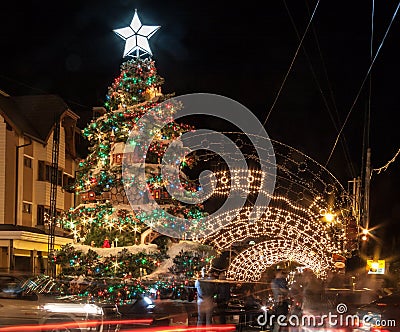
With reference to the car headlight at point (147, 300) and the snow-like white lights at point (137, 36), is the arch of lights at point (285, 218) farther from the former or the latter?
the snow-like white lights at point (137, 36)

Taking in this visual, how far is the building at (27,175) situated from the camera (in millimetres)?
34875

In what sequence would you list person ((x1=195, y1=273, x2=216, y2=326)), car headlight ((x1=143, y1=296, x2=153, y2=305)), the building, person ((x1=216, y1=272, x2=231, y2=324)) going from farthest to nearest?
the building → car headlight ((x1=143, y1=296, x2=153, y2=305)) → person ((x1=216, y1=272, x2=231, y2=324)) → person ((x1=195, y1=273, x2=216, y2=326))

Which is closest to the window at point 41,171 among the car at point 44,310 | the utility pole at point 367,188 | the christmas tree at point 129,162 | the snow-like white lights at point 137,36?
the utility pole at point 367,188

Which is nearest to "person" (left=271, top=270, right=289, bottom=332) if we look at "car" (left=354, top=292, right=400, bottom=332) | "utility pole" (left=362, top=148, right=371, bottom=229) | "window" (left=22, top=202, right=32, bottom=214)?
"car" (left=354, top=292, right=400, bottom=332)

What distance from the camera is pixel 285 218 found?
21.8 metres

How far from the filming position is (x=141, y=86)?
19.7m

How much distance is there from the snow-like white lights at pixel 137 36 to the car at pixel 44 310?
9.34 meters

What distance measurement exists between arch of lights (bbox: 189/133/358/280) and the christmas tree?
4.47ft

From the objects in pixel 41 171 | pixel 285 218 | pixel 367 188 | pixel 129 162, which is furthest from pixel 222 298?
pixel 41 171

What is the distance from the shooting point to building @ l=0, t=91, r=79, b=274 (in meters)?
34.9

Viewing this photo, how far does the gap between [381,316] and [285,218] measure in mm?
10474

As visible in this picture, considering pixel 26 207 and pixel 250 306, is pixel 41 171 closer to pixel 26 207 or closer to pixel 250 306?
pixel 26 207

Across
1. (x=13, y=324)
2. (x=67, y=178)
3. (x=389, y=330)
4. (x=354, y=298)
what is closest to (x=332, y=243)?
(x=354, y=298)

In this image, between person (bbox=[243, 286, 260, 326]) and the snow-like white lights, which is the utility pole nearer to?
person (bbox=[243, 286, 260, 326])
